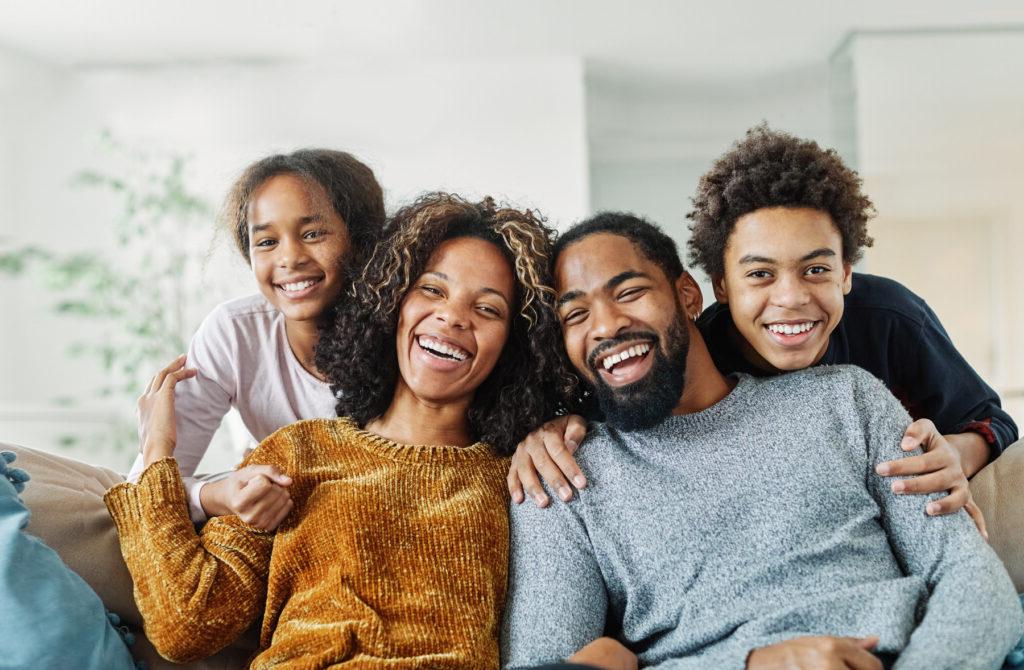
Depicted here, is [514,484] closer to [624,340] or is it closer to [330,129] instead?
[624,340]

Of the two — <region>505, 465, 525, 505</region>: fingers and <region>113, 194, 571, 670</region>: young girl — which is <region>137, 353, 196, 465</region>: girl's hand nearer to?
<region>113, 194, 571, 670</region>: young girl

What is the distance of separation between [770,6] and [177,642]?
4.89 meters

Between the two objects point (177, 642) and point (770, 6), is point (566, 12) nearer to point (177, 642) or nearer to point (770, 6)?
point (770, 6)

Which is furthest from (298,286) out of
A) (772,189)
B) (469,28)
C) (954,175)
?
(954,175)

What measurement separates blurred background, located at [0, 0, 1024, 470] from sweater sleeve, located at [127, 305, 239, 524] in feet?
11.0

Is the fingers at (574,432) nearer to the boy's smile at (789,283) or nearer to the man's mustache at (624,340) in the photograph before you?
the man's mustache at (624,340)

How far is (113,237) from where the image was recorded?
237 inches

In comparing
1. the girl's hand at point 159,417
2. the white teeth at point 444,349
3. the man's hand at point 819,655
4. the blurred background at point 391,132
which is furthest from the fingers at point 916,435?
the blurred background at point 391,132

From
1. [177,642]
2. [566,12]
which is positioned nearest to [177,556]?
[177,642]

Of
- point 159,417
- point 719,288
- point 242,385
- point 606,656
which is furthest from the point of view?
point 242,385

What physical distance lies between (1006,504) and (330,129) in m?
4.94

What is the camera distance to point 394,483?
5.32ft

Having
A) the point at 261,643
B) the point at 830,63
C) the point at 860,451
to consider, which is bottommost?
the point at 261,643

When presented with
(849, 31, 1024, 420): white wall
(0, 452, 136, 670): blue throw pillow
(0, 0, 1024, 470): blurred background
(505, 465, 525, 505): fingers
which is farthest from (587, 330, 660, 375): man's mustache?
(849, 31, 1024, 420): white wall
